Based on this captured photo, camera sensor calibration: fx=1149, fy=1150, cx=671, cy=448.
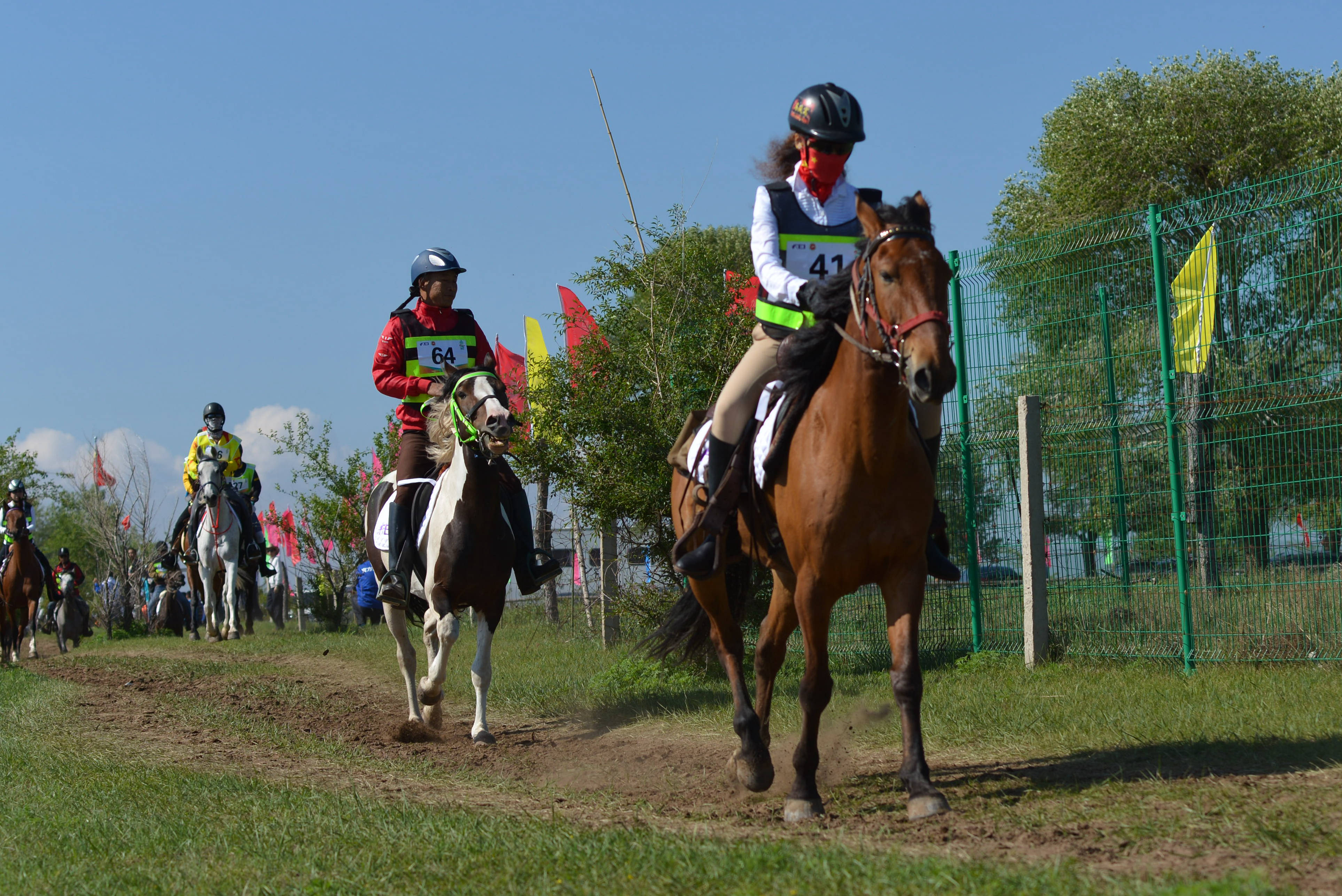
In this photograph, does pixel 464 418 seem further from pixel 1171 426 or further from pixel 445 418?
pixel 1171 426

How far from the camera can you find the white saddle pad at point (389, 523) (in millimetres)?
9102

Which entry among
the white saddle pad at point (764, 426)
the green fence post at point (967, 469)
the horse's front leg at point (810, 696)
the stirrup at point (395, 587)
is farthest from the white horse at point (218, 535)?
the horse's front leg at point (810, 696)

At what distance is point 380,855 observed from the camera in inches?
177

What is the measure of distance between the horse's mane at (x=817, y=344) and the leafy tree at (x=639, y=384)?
16.4 ft

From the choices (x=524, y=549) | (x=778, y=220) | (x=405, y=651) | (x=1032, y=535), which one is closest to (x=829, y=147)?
(x=778, y=220)

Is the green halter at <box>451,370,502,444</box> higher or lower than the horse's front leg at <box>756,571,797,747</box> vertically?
higher

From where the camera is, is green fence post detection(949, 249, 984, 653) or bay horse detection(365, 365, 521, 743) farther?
green fence post detection(949, 249, 984, 653)

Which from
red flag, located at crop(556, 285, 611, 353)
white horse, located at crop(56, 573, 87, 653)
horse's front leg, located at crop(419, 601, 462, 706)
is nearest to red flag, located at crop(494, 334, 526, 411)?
red flag, located at crop(556, 285, 611, 353)

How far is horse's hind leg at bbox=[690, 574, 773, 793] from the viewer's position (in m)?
5.86

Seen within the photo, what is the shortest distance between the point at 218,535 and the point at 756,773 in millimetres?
13074

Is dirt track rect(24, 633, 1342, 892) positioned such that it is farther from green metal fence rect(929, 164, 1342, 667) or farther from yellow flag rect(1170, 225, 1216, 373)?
yellow flag rect(1170, 225, 1216, 373)

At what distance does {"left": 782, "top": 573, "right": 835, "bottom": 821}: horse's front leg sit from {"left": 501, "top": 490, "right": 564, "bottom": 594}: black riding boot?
419 centimetres

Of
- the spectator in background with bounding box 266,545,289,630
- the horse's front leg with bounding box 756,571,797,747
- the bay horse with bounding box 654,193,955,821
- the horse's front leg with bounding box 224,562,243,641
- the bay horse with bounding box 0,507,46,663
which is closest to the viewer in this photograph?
the bay horse with bounding box 654,193,955,821

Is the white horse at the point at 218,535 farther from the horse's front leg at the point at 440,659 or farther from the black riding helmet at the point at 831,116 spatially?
the black riding helmet at the point at 831,116
